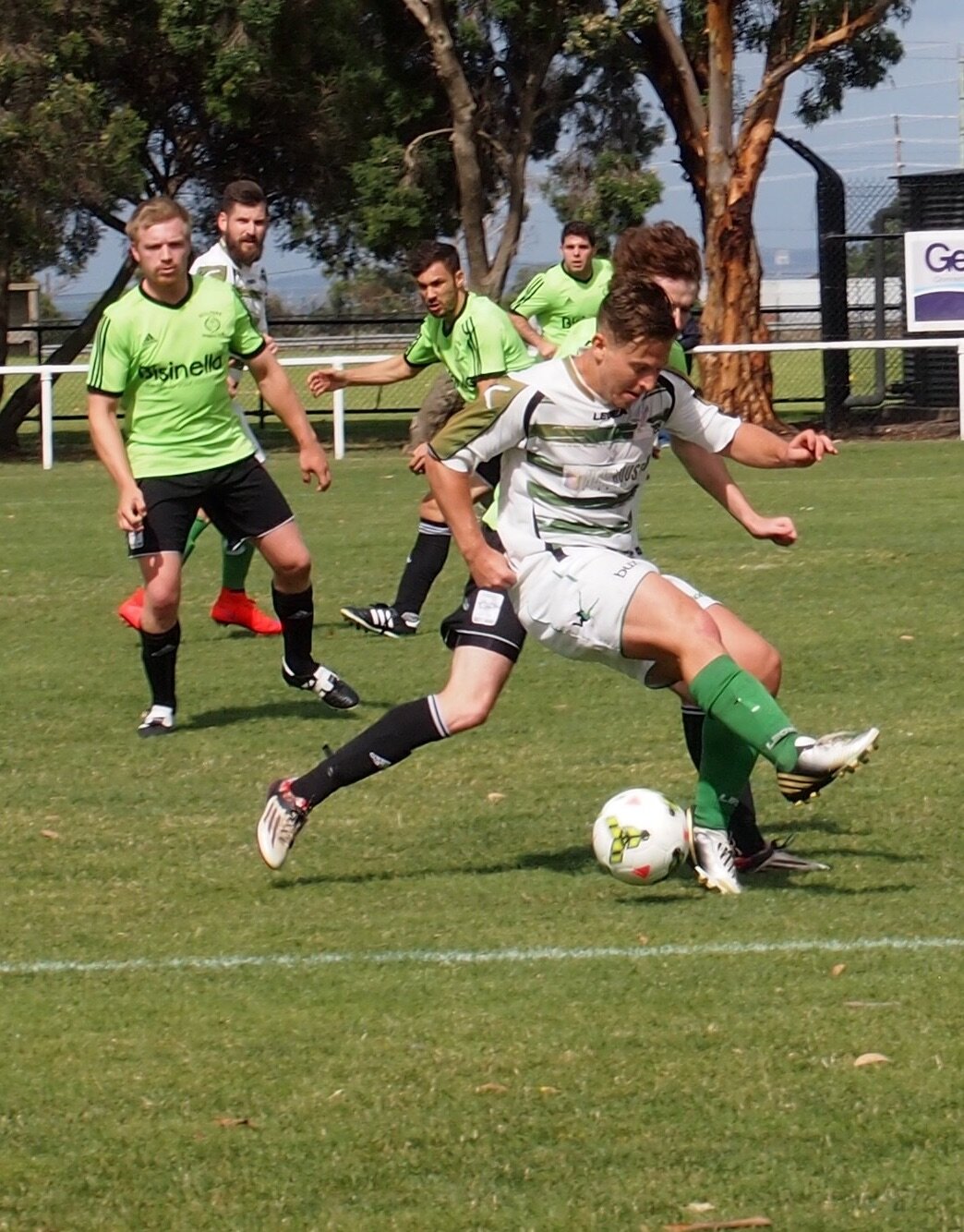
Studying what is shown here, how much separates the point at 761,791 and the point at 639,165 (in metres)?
23.0

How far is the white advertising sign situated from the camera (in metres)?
24.2

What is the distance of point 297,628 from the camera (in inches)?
344

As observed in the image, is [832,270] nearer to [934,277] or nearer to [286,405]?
[934,277]

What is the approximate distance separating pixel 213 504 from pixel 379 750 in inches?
104

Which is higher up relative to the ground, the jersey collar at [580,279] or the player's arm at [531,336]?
the jersey collar at [580,279]

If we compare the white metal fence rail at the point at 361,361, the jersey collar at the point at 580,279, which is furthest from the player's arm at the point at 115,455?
the white metal fence rail at the point at 361,361

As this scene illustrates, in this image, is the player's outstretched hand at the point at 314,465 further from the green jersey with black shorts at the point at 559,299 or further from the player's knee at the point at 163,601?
the green jersey with black shorts at the point at 559,299

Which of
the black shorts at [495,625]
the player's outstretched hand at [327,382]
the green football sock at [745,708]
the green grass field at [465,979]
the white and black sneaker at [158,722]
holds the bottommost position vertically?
the green grass field at [465,979]

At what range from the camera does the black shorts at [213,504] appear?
8.20 metres

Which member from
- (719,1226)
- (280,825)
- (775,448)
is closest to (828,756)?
(775,448)

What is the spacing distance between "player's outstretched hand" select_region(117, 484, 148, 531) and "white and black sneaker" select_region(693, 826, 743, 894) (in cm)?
274

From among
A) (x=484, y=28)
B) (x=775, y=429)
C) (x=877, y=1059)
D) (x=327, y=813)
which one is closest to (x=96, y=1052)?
(x=877, y=1059)

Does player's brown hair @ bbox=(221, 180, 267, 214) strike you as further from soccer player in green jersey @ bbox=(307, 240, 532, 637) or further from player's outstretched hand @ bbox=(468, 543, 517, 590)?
player's outstretched hand @ bbox=(468, 543, 517, 590)

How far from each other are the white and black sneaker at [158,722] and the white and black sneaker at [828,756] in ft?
11.8
